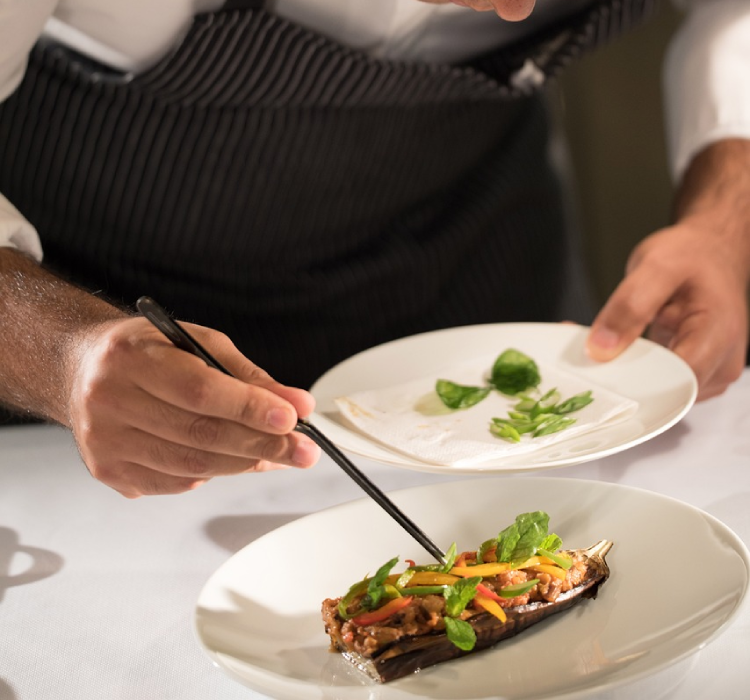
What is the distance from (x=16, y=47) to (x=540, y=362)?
720 millimetres

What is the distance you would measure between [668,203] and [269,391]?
228 centimetres

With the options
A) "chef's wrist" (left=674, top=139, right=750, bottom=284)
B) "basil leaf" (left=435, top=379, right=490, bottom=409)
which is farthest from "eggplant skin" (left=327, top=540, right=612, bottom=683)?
"chef's wrist" (left=674, top=139, right=750, bottom=284)

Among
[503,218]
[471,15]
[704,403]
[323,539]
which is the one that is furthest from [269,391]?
[503,218]

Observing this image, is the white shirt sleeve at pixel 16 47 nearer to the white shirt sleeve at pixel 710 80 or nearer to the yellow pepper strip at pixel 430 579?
the yellow pepper strip at pixel 430 579

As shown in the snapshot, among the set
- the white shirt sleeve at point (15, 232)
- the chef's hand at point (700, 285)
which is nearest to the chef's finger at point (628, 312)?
the chef's hand at point (700, 285)

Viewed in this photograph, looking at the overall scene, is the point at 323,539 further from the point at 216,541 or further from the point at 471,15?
the point at 471,15

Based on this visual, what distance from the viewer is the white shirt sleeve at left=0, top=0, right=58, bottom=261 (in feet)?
3.48

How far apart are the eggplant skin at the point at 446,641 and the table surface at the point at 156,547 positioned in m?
0.08

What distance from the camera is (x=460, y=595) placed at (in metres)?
0.70

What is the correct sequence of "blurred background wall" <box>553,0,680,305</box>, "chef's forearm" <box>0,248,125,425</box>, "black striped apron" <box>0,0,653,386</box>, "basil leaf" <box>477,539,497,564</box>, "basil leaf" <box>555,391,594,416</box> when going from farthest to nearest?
"blurred background wall" <box>553,0,680,305</box>
"black striped apron" <box>0,0,653,386</box>
"basil leaf" <box>555,391,594,416</box>
"chef's forearm" <box>0,248,125,425</box>
"basil leaf" <box>477,539,497,564</box>

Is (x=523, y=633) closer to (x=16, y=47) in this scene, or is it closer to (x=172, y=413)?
(x=172, y=413)

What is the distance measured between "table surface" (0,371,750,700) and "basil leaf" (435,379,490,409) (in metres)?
0.09

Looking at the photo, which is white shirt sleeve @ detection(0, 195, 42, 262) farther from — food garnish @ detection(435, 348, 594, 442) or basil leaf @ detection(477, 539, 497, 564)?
basil leaf @ detection(477, 539, 497, 564)

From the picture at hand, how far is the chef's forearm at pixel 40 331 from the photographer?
919 millimetres
